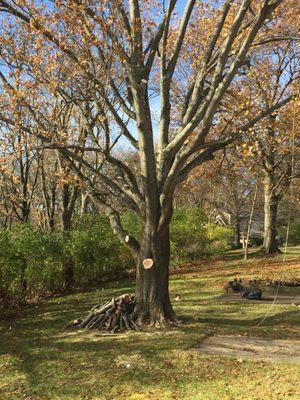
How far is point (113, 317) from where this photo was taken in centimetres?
807

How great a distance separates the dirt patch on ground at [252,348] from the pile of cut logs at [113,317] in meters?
1.56

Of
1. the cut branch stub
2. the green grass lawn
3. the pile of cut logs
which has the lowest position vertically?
the green grass lawn

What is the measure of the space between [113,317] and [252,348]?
8.71ft

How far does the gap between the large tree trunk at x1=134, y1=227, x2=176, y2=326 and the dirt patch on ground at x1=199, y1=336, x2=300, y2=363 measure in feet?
3.79

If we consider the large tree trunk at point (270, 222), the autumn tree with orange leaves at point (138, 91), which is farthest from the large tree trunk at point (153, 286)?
the large tree trunk at point (270, 222)

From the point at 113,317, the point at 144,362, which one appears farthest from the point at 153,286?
the point at 144,362

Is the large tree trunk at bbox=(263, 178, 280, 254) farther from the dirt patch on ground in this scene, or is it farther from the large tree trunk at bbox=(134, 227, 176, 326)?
the dirt patch on ground

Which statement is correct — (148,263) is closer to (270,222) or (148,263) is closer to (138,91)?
(138,91)

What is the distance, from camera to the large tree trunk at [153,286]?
7.97 meters

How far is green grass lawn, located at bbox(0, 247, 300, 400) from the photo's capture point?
5023mm

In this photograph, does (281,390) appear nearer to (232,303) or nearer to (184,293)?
(232,303)

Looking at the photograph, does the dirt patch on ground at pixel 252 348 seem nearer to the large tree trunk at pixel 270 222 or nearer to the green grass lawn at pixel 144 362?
the green grass lawn at pixel 144 362

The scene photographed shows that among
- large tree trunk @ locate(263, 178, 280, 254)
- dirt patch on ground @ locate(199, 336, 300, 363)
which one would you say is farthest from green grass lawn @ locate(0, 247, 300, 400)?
large tree trunk @ locate(263, 178, 280, 254)

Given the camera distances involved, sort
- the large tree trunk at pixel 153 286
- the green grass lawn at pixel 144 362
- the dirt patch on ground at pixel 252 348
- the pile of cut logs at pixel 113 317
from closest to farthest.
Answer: the green grass lawn at pixel 144 362 < the dirt patch on ground at pixel 252 348 < the pile of cut logs at pixel 113 317 < the large tree trunk at pixel 153 286
